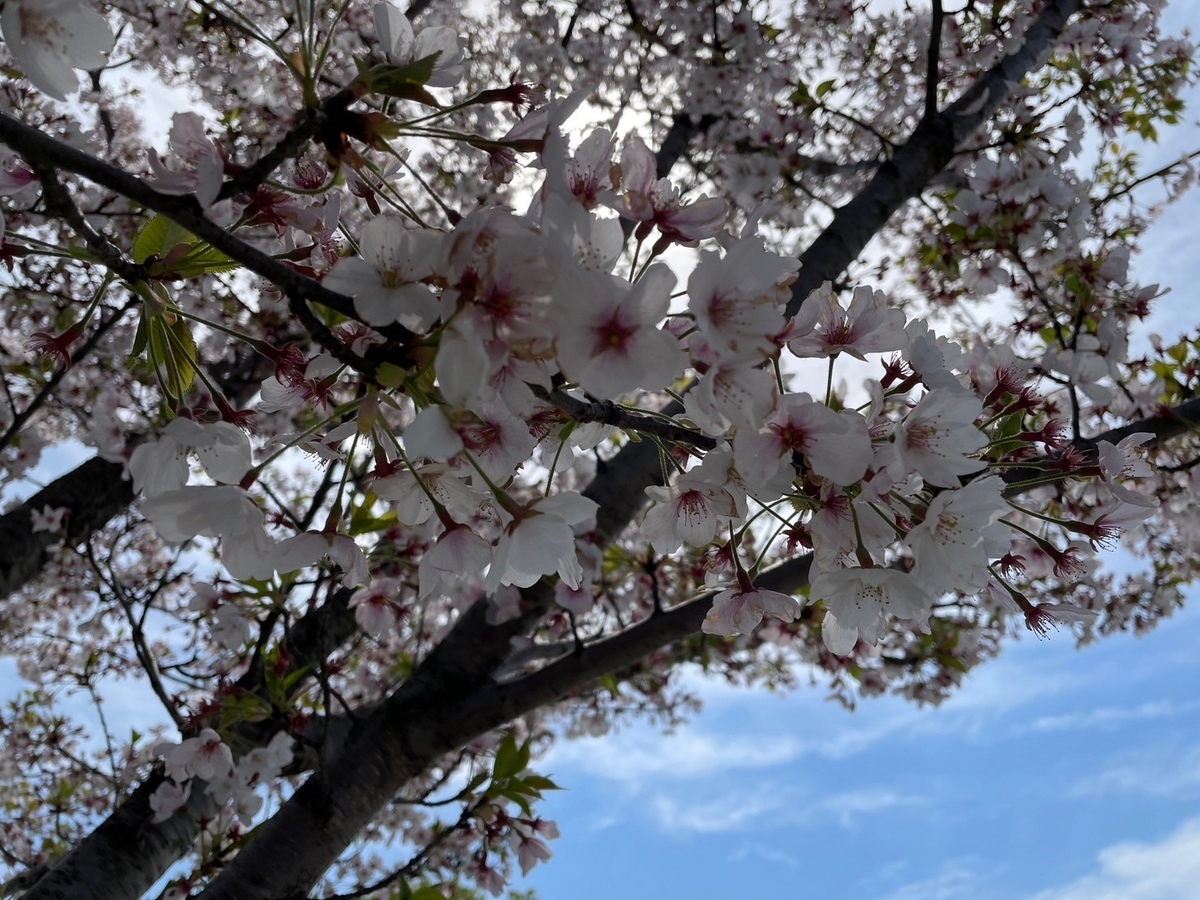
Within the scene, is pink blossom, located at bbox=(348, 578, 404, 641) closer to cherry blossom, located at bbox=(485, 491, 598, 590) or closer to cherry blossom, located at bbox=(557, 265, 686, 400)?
cherry blossom, located at bbox=(485, 491, 598, 590)

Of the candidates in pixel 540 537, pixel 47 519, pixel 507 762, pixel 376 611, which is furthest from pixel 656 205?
pixel 47 519

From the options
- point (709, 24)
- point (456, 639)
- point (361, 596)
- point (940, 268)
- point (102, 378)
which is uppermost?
point (709, 24)

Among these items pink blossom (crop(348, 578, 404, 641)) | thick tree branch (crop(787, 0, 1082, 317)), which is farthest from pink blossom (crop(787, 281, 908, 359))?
thick tree branch (crop(787, 0, 1082, 317))

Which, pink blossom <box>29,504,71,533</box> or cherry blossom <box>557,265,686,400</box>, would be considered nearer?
cherry blossom <box>557,265,686,400</box>

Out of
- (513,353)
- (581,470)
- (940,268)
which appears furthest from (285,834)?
(581,470)

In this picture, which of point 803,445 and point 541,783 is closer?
point 803,445

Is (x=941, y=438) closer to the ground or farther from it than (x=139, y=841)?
farther from it

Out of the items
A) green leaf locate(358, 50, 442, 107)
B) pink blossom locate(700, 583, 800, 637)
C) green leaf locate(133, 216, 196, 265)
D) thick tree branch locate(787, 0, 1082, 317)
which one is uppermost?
thick tree branch locate(787, 0, 1082, 317)

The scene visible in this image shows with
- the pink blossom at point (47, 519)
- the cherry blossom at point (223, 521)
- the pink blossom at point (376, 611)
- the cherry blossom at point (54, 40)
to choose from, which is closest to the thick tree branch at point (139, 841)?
the pink blossom at point (376, 611)

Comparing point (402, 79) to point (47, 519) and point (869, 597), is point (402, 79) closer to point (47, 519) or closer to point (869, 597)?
point (869, 597)

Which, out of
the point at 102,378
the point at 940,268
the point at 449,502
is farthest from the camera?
the point at 102,378

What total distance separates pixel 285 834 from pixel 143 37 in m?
4.58

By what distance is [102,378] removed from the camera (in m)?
4.97

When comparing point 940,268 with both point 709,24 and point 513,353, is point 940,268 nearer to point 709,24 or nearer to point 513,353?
point 709,24
